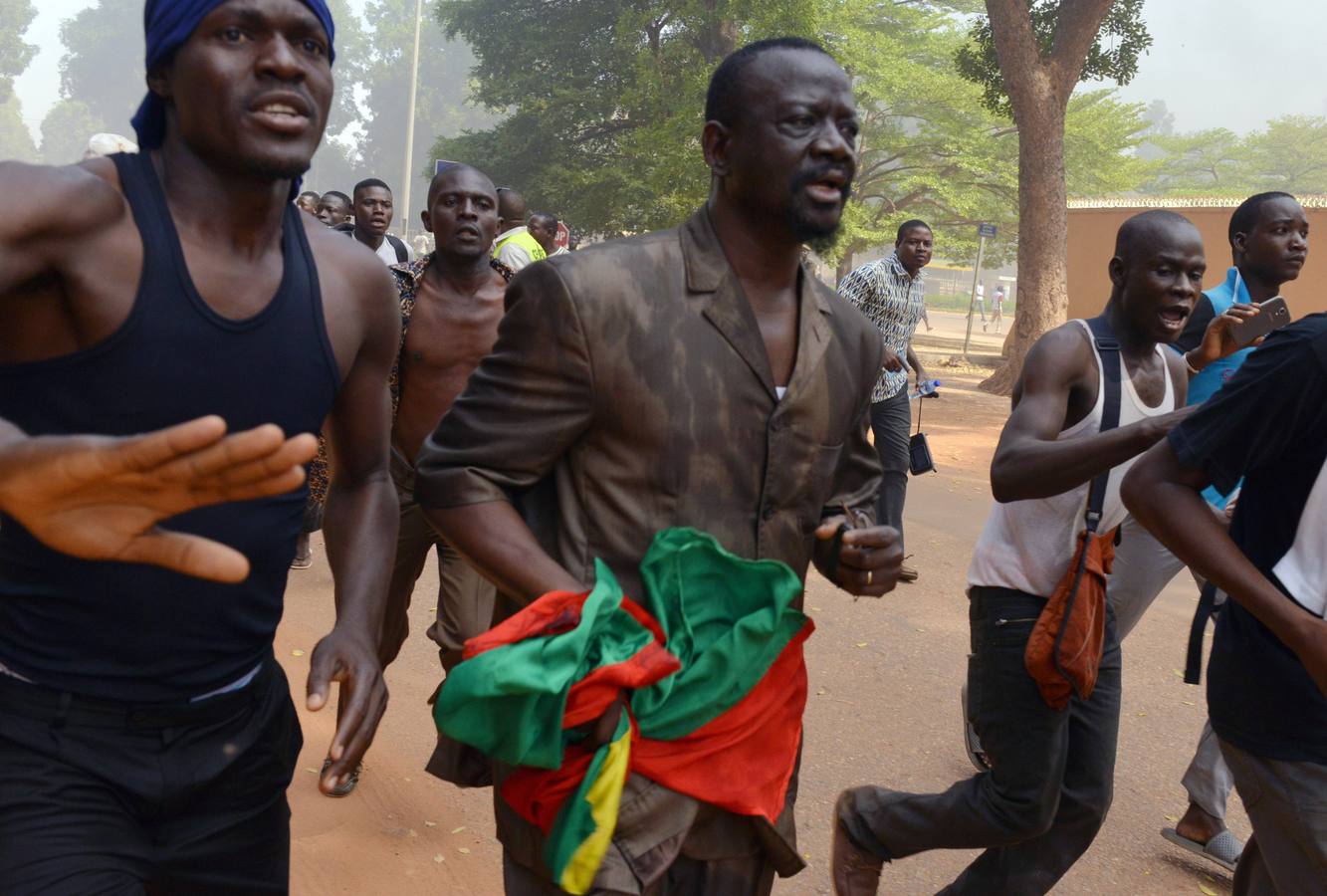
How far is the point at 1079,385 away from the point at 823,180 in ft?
4.51

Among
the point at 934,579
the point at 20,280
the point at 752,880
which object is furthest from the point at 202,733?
the point at 934,579

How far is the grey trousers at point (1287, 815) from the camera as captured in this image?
2.55m

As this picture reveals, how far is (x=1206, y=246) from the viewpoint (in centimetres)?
2856

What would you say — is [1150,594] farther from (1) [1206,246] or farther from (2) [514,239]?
(1) [1206,246]

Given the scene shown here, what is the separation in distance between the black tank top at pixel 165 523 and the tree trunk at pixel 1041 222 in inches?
652

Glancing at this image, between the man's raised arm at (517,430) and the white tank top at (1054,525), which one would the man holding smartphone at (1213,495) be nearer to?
the white tank top at (1054,525)

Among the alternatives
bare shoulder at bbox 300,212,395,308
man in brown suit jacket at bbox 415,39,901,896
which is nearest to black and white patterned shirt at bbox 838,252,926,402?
man in brown suit jacket at bbox 415,39,901,896

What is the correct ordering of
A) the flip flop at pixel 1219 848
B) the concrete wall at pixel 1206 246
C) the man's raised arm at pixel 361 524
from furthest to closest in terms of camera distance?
the concrete wall at pixel 1206 246
the flip flop at pixel 1219 848
the man's raised arm at pixel 361 524

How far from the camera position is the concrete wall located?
25969mm

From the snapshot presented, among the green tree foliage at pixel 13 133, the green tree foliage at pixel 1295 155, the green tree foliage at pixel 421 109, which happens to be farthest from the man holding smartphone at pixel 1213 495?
the green tree foliage at pixel 13 133

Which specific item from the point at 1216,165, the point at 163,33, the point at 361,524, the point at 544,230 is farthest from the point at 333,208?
the point at 1216,165

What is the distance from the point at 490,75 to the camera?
34.3 metres

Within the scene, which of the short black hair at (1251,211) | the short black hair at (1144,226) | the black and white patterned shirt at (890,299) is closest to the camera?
the short black hair at (1144,226)

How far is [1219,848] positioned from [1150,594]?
0.91 m
